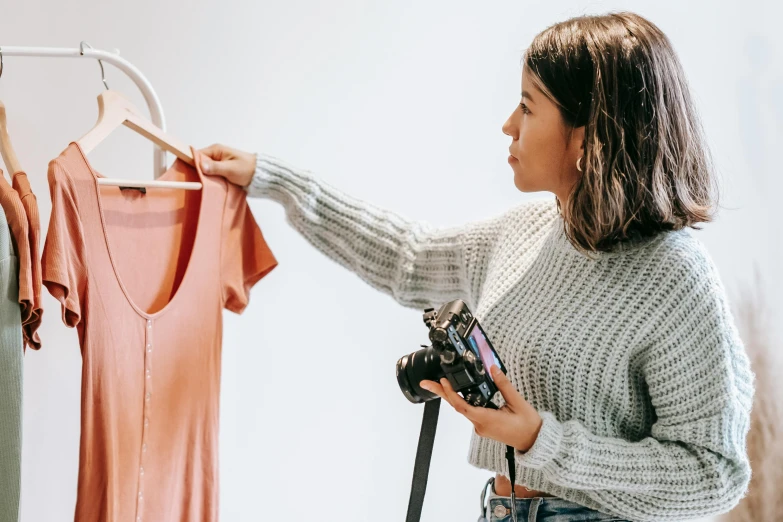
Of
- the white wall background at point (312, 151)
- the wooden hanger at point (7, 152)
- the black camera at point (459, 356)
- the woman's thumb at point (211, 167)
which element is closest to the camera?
the black camera at point (459, 356)

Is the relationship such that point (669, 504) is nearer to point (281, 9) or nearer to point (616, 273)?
point (616, 273)

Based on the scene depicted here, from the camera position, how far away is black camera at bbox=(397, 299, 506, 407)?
3.07 ft

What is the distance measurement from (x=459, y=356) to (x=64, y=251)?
523 mm

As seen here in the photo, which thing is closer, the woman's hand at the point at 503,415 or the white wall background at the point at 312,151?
the woman's hand at the point at 503,415

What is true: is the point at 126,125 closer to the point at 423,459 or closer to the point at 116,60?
the point at 116,60

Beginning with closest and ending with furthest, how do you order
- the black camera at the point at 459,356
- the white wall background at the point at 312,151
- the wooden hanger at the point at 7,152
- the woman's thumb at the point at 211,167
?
the black camera at the point at 459,356, the wooden hanger at the point at 7,152, the woman's thumb at the point at 211,167, the white wall background at the point at 312,151

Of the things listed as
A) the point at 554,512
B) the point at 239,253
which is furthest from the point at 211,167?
the point at 554,512

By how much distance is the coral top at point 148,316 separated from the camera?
3.45 feet

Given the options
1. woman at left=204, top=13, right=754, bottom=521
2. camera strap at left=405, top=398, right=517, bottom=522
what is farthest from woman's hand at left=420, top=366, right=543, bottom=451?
camera strap at left=405, top=398, right=517, bottom=522

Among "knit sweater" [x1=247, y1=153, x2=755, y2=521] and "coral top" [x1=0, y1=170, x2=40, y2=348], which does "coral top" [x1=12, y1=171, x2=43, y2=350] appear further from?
"knit sweater" [x1=247, y1=153, x2=755, y2=521]

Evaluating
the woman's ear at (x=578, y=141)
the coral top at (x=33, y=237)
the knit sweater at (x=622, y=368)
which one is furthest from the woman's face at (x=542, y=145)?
the coral top at (x=33, y=237)

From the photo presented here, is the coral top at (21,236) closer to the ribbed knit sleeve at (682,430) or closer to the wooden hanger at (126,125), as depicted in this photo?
the wooden hanger at (126,125)

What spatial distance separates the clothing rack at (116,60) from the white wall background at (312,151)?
0.76ft

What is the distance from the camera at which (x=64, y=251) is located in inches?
40.0
